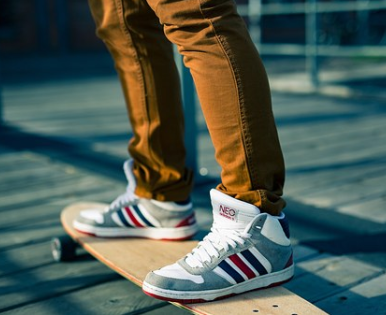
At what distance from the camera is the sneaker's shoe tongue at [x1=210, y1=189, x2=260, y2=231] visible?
102 cm

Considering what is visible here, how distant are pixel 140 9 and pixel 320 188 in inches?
39.3

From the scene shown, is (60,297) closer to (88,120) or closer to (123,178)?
(123,178)

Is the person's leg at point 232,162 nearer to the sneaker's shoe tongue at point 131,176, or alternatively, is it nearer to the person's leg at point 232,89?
the person's leg at point 232,89

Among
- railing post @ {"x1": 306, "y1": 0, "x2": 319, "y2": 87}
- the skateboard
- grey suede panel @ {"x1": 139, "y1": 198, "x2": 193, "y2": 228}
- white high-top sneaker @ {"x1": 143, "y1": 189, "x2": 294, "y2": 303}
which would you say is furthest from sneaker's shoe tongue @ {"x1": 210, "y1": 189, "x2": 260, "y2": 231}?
railing post @ {"x1": 306, "y1": 0, "x2": 319, "y2": 87}

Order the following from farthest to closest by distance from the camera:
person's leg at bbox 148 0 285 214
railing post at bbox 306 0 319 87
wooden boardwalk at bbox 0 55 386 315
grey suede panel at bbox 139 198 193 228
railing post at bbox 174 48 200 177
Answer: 1. railing post at bbox 306 0 319 87
2. railing post at bbox 174 48 200 177
3. grey suede panel at bbox 139 198 193 228
4. wooden boardwalk at bbox 0 55 386 315
5. person's leg at bbox 148 0 285 214

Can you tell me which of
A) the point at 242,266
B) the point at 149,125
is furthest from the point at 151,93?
the point at 242,266

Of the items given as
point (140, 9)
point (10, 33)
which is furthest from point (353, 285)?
point (10, 33)

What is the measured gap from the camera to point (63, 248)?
1357mm

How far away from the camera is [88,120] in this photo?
3.56 meters

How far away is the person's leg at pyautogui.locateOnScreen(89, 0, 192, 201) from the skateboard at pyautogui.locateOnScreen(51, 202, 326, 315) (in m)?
0.11

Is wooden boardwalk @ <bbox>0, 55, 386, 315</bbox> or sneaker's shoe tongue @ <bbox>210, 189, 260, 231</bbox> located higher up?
sneaker's shoe tongue @ <bbox>210, 189, 260, 231</bbox>

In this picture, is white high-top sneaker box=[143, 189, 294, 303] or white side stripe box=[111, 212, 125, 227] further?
white side stripe box=[111, 212, 125, 227]

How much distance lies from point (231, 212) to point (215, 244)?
0.07 meters

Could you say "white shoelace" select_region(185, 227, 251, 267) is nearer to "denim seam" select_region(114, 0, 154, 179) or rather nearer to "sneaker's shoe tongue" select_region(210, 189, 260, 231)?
"sneaker's shoe tongue" select_region(210, 189, 260, 231)
